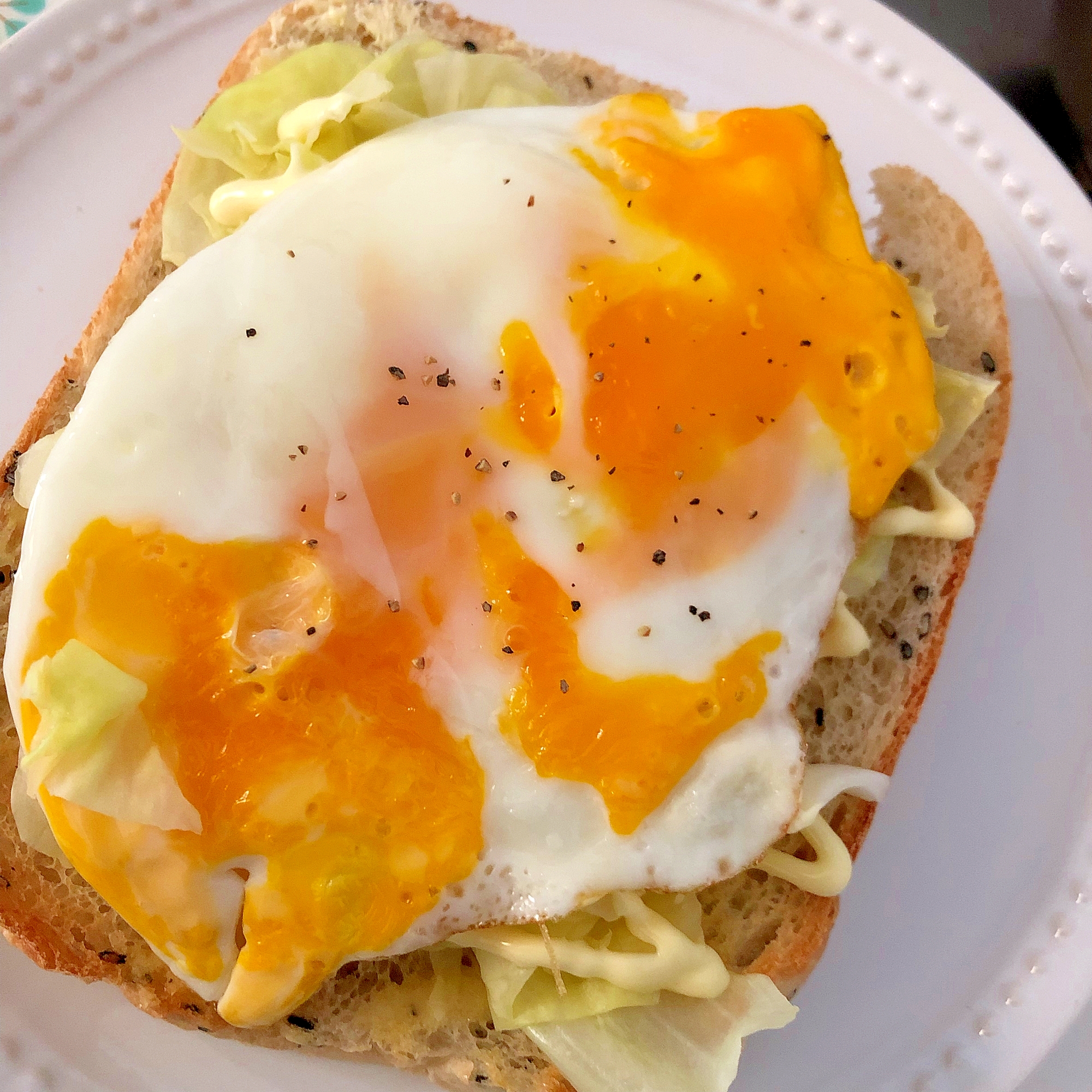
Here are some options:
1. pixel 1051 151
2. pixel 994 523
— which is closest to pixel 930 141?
pixel 1051 151

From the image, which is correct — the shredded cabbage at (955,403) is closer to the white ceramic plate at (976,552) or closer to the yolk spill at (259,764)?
the white ceramic plate at (976,552)

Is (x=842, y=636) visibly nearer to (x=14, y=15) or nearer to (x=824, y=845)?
(x=824, y=845)

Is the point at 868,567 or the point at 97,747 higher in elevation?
the point at 97,747

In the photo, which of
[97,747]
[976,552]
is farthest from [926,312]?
[97,747]

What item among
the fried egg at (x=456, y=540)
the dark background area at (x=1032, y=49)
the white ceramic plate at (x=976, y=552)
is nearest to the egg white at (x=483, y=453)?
the fried egg at (x=456, y=540)

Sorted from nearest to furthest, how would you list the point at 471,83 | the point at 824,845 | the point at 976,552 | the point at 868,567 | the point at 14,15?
the point at 824,845, the point at 868,567, the point at 471,83, the point at 976,552, the point at 14,15

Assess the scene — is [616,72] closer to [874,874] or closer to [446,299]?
[446,299]

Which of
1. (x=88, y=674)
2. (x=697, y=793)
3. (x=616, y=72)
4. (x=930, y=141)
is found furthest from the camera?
(x=930, y=141)
